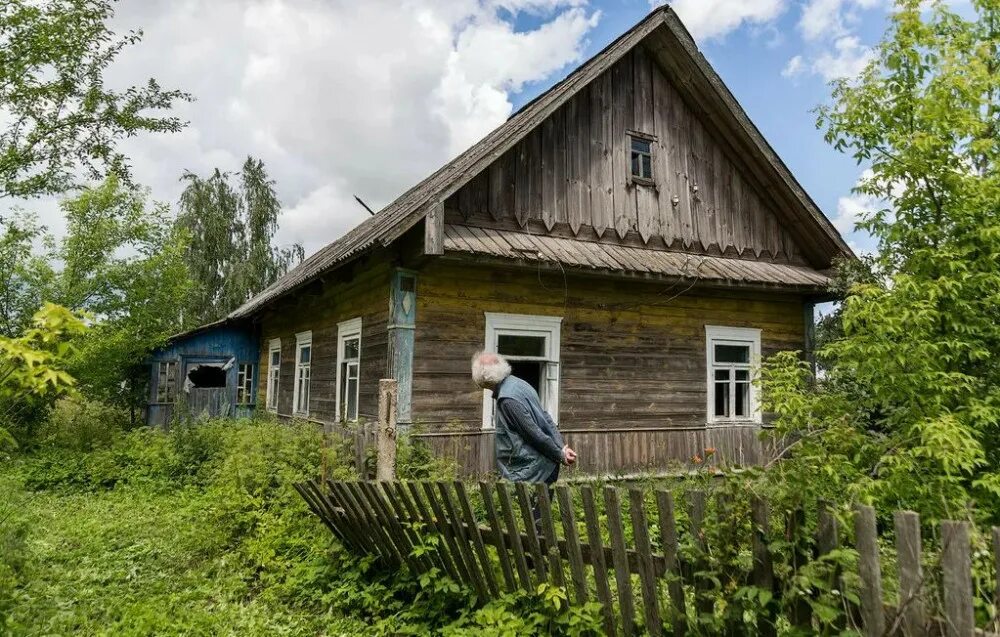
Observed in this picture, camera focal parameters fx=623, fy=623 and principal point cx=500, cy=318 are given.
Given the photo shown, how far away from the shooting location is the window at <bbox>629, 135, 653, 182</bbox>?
10.3m

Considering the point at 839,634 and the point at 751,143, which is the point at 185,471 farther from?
the point at 751,143

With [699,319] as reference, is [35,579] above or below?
below

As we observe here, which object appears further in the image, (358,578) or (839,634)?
(358,578)

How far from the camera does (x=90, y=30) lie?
10.6 metres

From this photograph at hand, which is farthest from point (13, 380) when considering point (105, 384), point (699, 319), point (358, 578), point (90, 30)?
point (105, 384)

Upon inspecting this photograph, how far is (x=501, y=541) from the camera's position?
3746 millimetres

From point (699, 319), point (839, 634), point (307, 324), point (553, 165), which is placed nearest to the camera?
point (839, 634)

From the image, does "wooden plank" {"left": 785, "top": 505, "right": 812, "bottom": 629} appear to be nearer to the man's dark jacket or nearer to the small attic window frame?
the man's dark jacket

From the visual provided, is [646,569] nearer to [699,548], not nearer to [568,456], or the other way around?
[699,548]

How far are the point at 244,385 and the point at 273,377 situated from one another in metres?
1.99

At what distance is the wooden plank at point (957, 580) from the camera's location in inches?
82.8

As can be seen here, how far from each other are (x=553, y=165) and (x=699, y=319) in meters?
3.50

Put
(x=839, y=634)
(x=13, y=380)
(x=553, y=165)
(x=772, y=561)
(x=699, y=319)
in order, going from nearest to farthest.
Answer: (x=839, y=634), (x=772, y=561), (x=13, y=380), (x=553, y=165), (x=699, y=319)

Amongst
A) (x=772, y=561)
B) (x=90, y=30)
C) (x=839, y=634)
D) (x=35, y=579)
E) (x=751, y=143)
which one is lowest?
(x=35, y=579)
